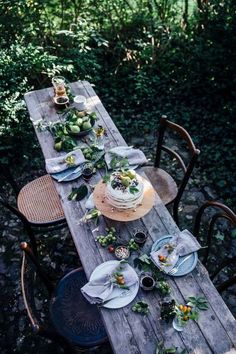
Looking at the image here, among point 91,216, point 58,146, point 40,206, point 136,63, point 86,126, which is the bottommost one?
point 40,206

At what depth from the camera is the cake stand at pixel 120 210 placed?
253 centimetres

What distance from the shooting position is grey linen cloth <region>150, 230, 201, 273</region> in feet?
7.56

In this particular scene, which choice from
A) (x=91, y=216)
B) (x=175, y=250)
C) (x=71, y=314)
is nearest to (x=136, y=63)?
(x=91, y=216)

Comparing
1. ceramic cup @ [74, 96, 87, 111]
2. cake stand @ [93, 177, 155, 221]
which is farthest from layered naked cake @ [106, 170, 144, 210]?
ceramic cup @ [74, 96, 87, 111]

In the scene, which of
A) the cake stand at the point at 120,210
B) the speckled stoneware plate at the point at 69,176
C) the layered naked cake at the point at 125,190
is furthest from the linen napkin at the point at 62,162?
the layered naked cake at the point at 125,190

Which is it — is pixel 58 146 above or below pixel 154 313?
above

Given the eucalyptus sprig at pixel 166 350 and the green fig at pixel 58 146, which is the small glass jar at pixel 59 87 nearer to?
the green fig at pixel 58 146

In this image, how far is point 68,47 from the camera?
16.5 feet

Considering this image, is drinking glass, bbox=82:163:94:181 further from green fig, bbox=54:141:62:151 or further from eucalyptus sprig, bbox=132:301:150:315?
eucalyptus sprig, bbox=132:301:150:315

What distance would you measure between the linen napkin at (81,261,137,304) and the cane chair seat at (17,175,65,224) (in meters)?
0.99

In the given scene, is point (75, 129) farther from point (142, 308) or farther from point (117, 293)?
point (142, 308)

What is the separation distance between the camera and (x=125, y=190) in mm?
2527

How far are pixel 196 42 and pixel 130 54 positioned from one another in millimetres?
995

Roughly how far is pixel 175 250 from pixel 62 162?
48.0 inches
